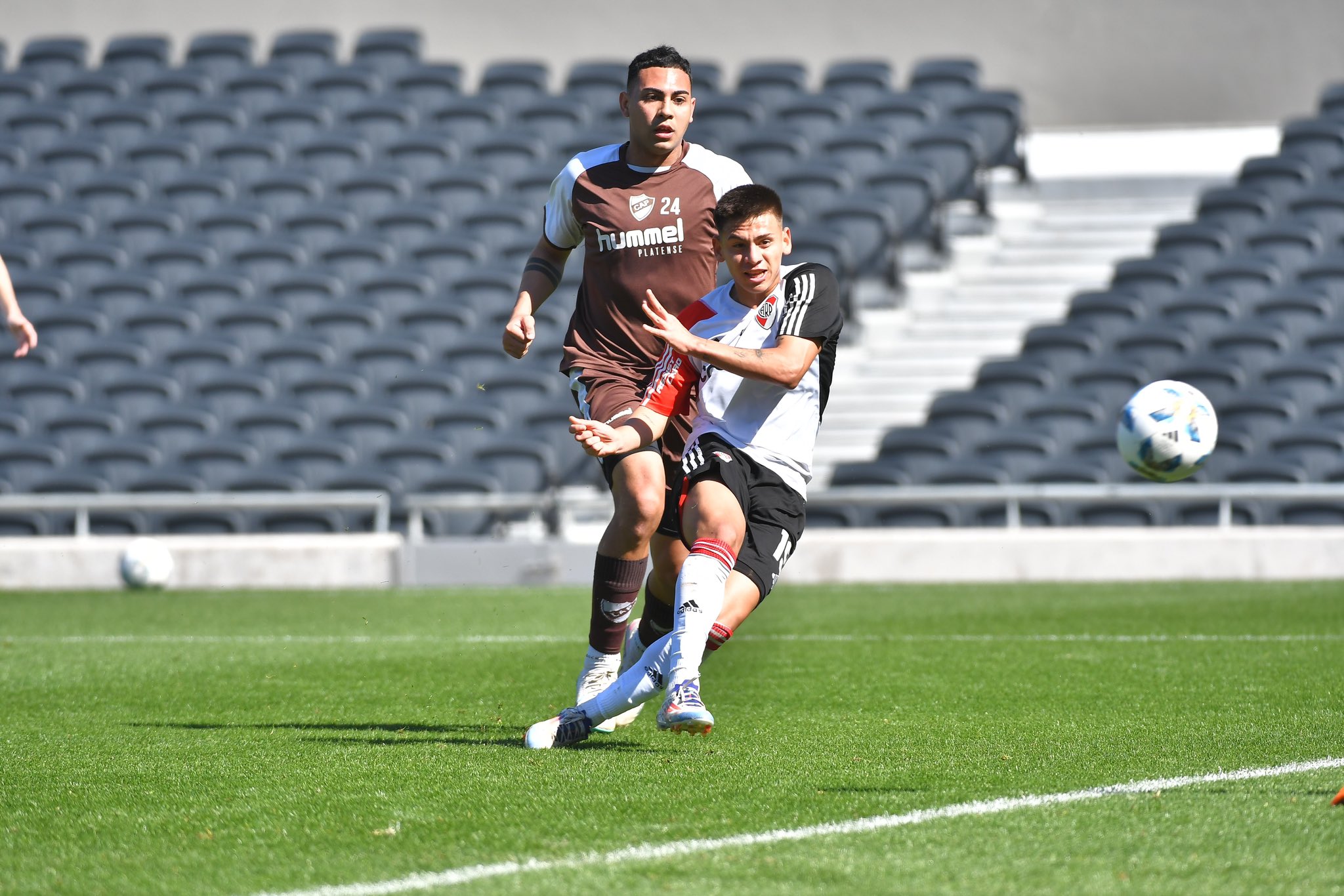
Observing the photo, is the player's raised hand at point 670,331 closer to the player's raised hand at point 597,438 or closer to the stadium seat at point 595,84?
the player's raised hand at point 597,438

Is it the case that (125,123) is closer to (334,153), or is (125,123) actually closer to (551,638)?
(334,153)

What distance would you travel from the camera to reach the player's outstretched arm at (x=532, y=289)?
187 inches

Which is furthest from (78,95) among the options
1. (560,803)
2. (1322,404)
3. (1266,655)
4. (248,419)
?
(560,803)

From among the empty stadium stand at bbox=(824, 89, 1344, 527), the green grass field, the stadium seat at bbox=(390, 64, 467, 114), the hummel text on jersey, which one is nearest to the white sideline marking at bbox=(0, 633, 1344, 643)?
the green grass field

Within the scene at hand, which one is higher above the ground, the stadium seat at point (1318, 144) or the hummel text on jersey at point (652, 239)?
the stadium seat at point (1318, 144)

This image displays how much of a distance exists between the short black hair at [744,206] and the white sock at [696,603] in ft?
2.88

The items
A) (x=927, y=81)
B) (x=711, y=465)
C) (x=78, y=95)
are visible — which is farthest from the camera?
(x=78, y=95)

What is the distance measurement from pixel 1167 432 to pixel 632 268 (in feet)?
6.20

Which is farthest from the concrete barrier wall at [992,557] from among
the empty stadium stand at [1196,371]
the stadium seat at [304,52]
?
the stadium seat at [304,52]

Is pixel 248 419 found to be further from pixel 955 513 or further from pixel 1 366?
pixel 955 513

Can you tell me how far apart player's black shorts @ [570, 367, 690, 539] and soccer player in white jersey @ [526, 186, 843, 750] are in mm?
218

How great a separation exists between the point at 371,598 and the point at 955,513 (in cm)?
464

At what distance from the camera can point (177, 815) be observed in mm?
3449

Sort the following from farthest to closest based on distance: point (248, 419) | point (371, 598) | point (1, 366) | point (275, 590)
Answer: point (1, 366)
point (248, 419)
point (275, 590)
point (371, 598)
